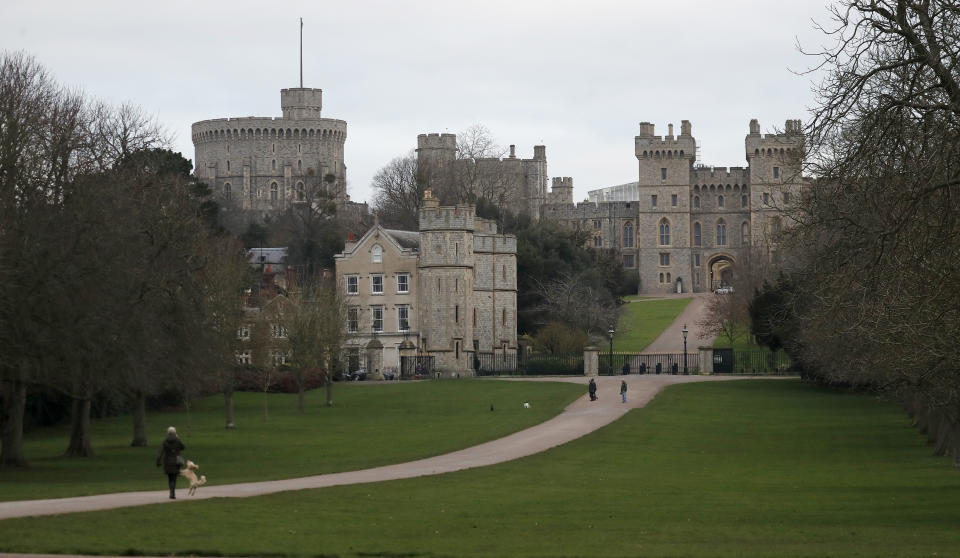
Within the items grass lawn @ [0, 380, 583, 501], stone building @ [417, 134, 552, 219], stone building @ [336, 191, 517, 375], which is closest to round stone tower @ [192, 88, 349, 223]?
stone building @ [417, 134, 552, 219]

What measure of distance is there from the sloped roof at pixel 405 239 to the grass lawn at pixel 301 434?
10.1 meters

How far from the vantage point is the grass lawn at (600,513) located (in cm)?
1738

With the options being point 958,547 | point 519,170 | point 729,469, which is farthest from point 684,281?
point 958,547

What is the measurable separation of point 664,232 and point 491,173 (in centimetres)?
1811

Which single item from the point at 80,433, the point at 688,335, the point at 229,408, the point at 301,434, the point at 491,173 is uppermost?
the point at 491,173

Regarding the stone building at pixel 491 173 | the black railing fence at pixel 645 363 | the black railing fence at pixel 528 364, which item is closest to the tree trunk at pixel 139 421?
the black railing fence at pixel 645 363

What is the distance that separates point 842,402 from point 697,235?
249ft

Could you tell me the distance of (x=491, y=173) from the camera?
121 metres

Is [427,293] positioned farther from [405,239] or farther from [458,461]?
[458,461]

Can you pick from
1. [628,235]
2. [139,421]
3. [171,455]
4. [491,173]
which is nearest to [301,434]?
[139,421]

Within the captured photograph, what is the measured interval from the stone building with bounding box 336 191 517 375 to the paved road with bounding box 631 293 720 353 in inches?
365

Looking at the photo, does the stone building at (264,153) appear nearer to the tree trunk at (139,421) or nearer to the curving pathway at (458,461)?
the curving pathway at (458,461)

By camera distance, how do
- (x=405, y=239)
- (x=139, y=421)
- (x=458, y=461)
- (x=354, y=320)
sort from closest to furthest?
(x=458, y=461)
(x=139, y=421)
(x=354, y=320)
(x=405, y=239)

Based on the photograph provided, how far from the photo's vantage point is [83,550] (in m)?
16.7
